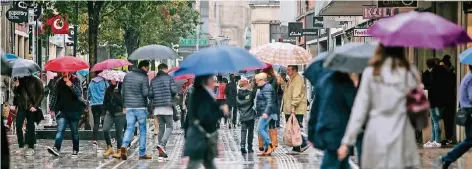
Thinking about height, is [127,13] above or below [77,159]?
above

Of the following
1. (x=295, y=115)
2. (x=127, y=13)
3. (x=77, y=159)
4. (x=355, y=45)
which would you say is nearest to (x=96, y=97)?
(x=77, y=159)

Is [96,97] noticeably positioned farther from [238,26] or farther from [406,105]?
[238,26]

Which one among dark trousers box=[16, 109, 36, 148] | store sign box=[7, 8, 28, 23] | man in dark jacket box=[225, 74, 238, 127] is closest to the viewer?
dark trousers box=[16, 109, 36, 148]

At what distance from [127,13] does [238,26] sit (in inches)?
6190

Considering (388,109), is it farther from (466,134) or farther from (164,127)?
(164,127)

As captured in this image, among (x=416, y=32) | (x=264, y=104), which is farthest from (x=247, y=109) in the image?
(x=416, y=32)

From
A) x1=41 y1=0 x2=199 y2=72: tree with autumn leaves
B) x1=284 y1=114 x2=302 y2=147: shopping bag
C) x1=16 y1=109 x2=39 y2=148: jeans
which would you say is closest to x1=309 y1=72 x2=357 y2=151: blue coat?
x1=284 y1=114 x2=302 y2=147: shopping bag

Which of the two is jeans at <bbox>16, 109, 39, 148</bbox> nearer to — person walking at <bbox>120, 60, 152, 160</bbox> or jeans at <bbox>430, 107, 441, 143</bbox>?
person walking at <bbox>120, 60, 152, 160</bbox>

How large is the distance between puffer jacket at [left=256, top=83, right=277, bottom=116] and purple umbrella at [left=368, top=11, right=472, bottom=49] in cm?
1028

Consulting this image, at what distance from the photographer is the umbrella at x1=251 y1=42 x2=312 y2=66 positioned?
22.6 meters

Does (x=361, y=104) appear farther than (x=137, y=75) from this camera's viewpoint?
No

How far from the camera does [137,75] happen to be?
19.8 metres

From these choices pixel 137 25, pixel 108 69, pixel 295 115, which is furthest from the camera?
pixel 137 25

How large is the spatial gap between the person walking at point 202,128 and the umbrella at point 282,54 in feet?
31.1
